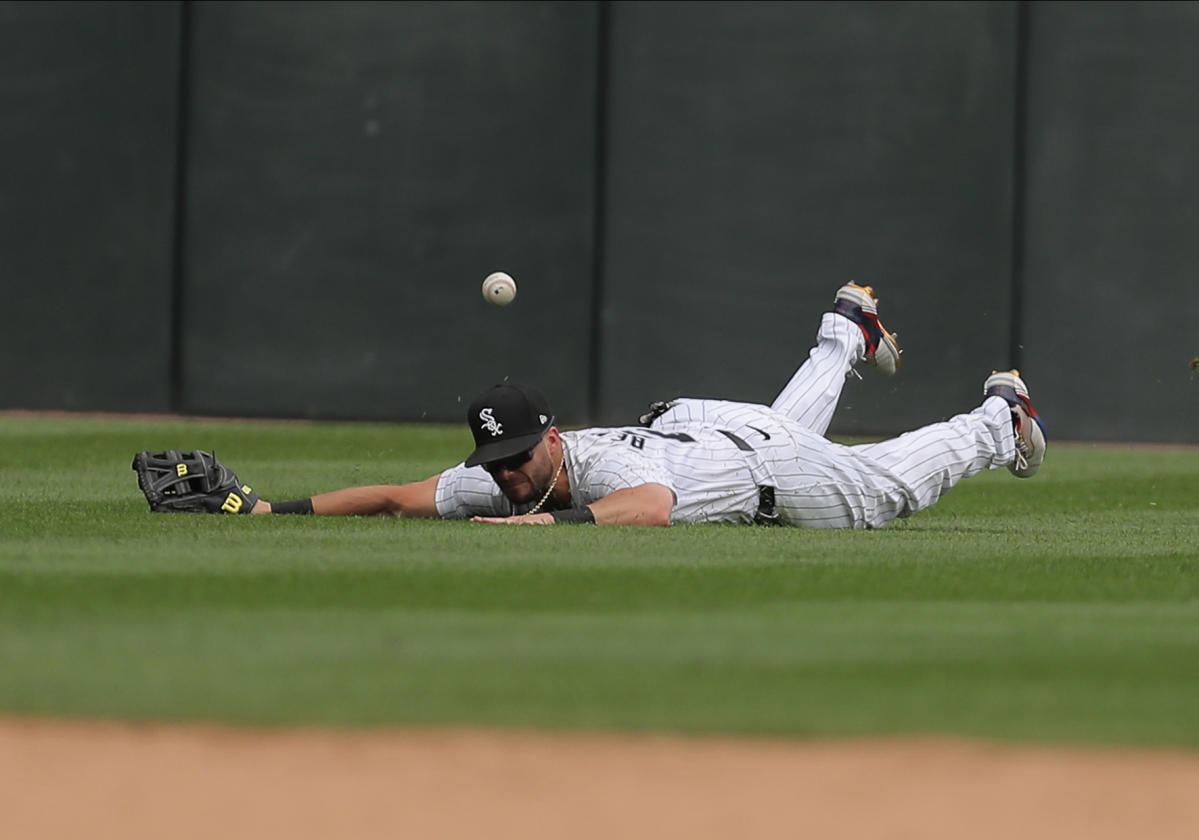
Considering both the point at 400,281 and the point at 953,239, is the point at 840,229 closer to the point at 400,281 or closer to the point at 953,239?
the point at 953,239

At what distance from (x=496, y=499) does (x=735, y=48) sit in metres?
7.43

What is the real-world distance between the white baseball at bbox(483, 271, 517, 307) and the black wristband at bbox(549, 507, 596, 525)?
656cm

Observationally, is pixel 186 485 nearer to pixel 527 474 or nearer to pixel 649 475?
pixel 527 474

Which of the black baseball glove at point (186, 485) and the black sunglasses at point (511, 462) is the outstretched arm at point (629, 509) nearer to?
the black sunglasses at point (511, 462)

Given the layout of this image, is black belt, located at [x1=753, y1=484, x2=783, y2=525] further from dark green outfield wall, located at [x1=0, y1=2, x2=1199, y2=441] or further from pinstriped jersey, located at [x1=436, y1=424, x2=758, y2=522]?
dark green outfield wall, located at [x1=0, y1=2, x2=1199, y2=441]

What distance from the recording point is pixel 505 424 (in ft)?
21.1

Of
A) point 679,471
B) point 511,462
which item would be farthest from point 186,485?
point 679,471

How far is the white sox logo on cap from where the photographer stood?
6.42 metres

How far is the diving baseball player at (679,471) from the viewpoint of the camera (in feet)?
21.7

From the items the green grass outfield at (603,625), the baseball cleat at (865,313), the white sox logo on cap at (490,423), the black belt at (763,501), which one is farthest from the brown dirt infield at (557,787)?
the baseball cleat at (865,313)

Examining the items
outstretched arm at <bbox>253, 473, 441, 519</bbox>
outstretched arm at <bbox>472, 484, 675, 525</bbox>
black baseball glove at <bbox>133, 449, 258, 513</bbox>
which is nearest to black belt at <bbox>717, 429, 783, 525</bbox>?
outstretched arm at <bbox>472, 484, 675, 525</bbox>

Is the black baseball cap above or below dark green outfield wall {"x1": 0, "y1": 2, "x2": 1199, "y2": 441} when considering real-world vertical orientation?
below

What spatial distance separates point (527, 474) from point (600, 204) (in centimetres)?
738

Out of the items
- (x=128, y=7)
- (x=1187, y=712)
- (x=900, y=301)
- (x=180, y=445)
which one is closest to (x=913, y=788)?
(x=1187, y=712)
